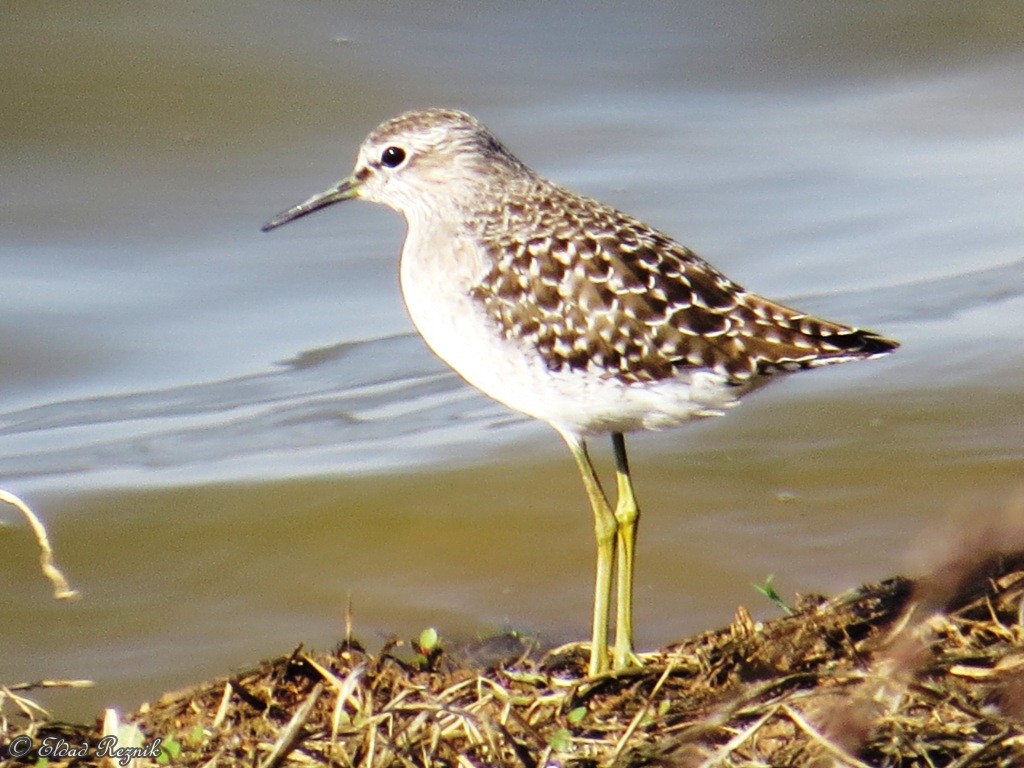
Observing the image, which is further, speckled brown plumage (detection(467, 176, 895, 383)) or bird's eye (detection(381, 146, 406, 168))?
bird's eye (detection(381, 146, 406, 168))

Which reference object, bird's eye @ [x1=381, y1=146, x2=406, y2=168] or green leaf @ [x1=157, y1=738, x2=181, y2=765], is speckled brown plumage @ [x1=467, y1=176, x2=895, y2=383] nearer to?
bird's eye @ [x1=381, y1=146, x2=406, y2=168]

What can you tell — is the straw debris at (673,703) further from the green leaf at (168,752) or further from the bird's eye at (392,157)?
the bird's eye at (392,157)

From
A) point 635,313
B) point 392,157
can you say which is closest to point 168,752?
point 635,313

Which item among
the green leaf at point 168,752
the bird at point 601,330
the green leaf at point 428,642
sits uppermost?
the bird at point 601,330

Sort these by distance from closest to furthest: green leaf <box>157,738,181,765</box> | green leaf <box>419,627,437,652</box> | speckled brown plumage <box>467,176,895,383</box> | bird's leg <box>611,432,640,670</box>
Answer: green leaf <box>157,738,181,765</box> → green leaf <box>419,627,437,652</box> → speckled brown plumage <box>467,176,895,383</box> → bird's leg <box>611,432,640,670</box>

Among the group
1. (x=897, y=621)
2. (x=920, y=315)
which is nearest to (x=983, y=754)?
(x=897, y=621)

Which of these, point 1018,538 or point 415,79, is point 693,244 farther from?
point 1018,538

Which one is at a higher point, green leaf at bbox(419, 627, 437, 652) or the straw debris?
green leaf at bbox(419, 627, 437, 652)

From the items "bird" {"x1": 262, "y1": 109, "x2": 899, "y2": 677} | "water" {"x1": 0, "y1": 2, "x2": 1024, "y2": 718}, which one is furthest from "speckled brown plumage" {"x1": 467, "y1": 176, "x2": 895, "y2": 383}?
"water" {"x1": 0, "y1": 2, "x2": 1024, "y2": 718}

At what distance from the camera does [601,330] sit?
6512 mm

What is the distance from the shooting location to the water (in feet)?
27.8

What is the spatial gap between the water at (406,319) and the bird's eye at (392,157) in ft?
6.89

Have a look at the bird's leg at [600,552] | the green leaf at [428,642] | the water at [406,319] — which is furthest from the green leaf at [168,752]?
the water at [406,319]

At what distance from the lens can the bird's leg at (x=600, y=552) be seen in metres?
6.54
